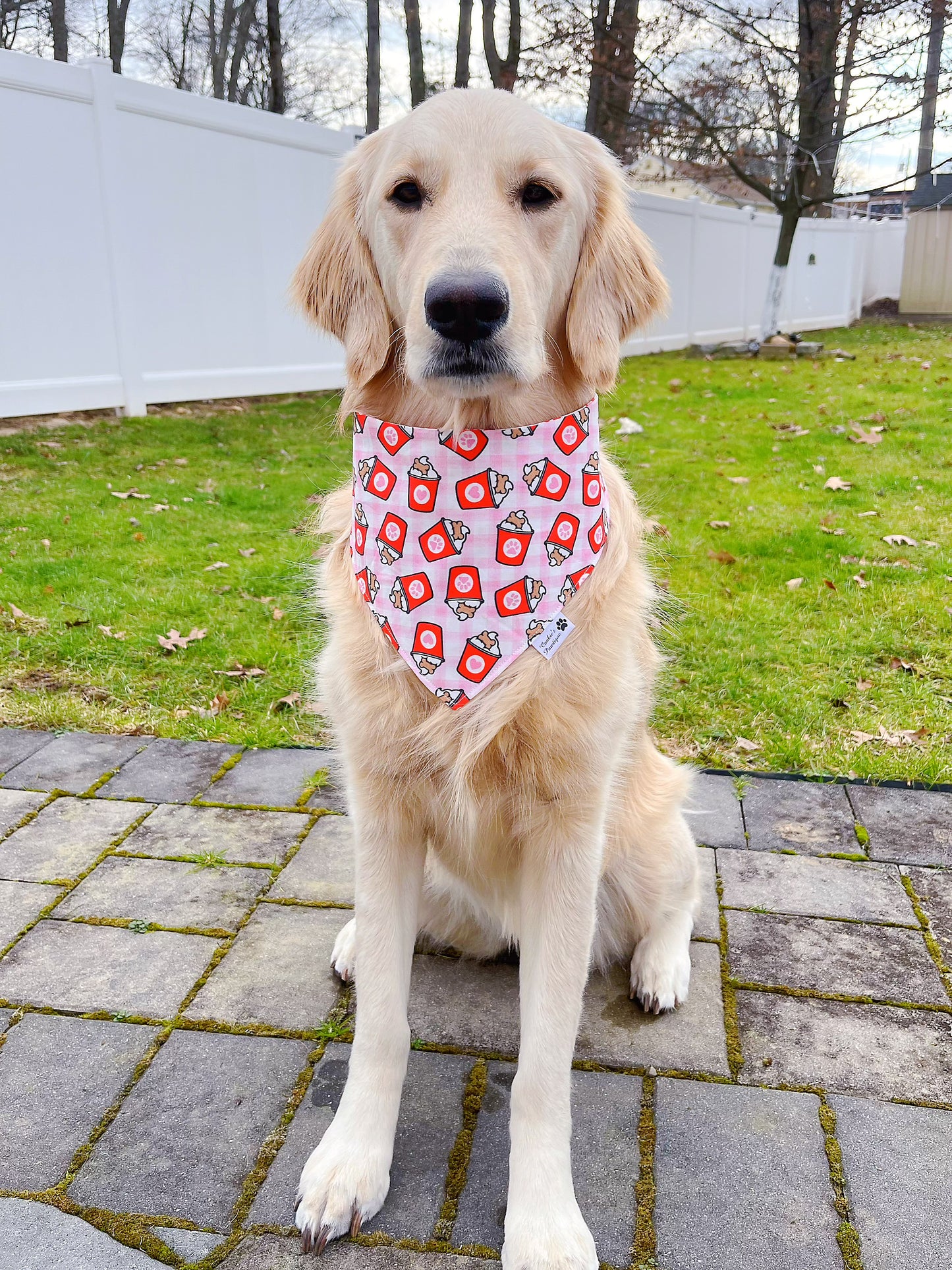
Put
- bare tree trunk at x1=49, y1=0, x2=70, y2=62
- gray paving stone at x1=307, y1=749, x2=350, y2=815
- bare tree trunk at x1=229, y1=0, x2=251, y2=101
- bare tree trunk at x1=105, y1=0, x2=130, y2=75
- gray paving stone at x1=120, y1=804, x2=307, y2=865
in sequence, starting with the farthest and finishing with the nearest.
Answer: bare tree trunk at x1=229, y1=0, x2=251, y2=101 < bare tree trunk at x1=105, y1=0, x2=130, y2=75 < bare tree trunk at x1=49, y1=0, x2=70, y2=62 < gray paving stone at x1=307, y1=749, x2=350, y2=815 < gray paving stone at x1=120, y1=804, x2=307, y2=865

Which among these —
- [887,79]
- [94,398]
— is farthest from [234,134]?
[887,79]

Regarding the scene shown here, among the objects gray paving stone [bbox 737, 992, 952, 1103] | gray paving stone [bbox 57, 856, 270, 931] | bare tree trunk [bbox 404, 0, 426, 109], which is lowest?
gray paving stone [bbox 737, 992, 952, 1103]

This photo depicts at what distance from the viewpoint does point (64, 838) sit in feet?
8.89

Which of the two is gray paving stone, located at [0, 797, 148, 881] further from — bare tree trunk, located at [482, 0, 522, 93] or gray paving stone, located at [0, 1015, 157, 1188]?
bare tree trunk, located at [482, 0, 522, 93]

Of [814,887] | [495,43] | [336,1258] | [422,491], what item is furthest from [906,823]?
[495,43]

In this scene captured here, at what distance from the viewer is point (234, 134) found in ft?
28.3

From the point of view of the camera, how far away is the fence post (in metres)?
7.52

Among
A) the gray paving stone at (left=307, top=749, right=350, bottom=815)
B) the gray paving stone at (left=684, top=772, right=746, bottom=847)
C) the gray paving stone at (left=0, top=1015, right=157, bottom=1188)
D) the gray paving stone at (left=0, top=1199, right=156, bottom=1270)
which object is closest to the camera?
the gray paving stone at (left=0, top=1199, right=156, bottom=1270)

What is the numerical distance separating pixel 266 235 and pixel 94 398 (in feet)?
7.86

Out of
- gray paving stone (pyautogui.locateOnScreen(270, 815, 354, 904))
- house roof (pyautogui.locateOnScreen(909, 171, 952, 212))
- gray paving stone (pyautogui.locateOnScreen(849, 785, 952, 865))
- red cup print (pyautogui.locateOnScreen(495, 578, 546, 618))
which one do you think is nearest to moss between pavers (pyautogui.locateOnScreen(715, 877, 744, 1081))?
gray paving stone (pyautogui.locateOnScreen(849, 785, 952, 865))

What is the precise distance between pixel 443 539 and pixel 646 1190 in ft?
4.04

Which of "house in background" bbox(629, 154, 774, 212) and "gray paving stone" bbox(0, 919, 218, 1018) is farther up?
"house in background" bbox(629, 154, 774, 212)

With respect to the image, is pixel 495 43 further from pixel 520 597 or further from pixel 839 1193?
pixel 839 1193

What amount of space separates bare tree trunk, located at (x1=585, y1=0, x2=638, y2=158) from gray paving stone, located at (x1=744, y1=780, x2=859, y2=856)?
42.2ft
